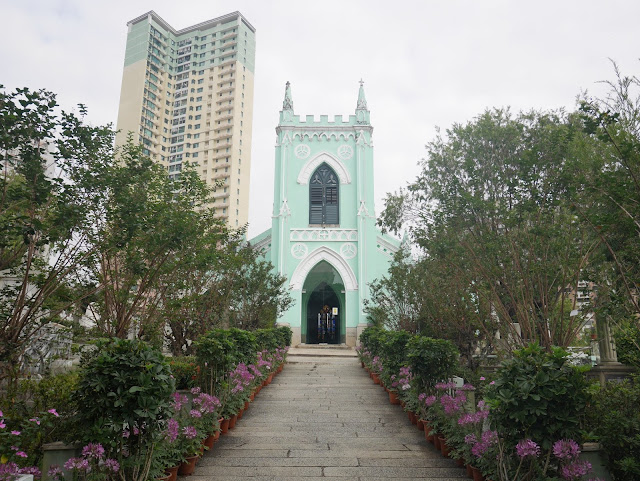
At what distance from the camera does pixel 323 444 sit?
18.2ft

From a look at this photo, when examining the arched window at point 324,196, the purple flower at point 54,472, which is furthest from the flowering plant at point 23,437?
the arched window at point 324,196

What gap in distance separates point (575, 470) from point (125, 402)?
10.6ft

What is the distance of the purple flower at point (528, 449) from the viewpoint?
3355 mm

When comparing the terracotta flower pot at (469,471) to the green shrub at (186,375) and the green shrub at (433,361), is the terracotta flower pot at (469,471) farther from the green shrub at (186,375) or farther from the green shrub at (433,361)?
the green shrub at (186,375)

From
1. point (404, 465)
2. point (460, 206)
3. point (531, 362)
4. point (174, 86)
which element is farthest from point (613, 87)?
point (174, 86)

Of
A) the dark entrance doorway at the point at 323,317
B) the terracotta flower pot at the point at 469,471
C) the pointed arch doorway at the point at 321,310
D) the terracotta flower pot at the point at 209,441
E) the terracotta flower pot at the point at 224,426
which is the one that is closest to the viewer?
the terracotta flower pot at the point at 469,471

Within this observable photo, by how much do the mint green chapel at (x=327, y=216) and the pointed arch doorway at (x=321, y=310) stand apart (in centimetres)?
12

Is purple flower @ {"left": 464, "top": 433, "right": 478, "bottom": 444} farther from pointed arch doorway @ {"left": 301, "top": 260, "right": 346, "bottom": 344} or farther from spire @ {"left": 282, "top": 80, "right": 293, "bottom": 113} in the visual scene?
spire @ {"left": 282, "top": 80, "right": 293, "bottom": 113}

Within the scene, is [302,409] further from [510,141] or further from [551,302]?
[510,141]

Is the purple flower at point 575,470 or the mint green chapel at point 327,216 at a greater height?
the mint green chapel at point 327,216

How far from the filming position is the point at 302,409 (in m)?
7.53

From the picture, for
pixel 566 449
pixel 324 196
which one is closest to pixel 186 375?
pixel 566 449

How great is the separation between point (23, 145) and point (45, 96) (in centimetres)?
55

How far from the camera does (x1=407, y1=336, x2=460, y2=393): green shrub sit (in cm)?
604
